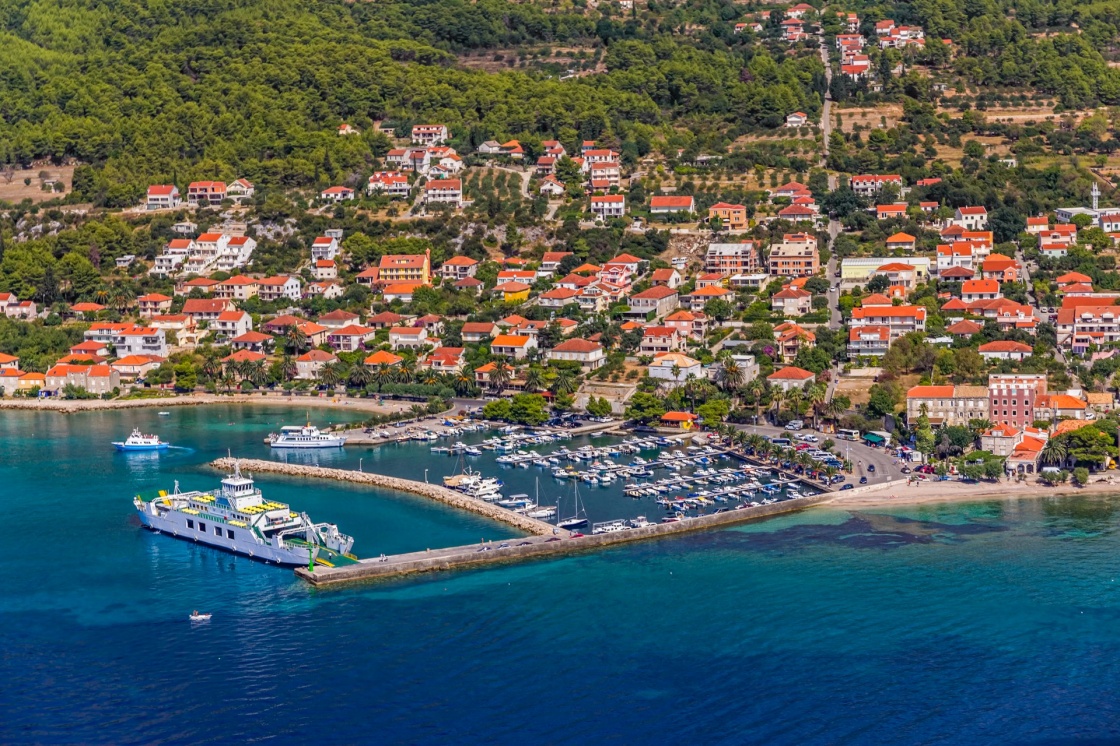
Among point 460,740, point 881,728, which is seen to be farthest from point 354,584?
point 881,728

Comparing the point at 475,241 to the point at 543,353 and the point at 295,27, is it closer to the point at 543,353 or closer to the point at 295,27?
the point at 543,353

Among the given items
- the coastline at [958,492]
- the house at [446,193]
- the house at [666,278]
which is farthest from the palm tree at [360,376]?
the coastline at [958,492]

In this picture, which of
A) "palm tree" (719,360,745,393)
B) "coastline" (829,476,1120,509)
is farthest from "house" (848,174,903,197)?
"coastline" (829,476,1120,509)

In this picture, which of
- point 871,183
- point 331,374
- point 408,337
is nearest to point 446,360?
point 408,337

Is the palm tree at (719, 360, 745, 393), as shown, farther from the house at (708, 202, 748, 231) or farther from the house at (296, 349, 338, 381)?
the house at (708, 202, 748, 231)

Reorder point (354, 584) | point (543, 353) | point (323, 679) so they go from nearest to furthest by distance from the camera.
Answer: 1. point (323, 679)
2. point (354, 584)
3. point (543, 353)

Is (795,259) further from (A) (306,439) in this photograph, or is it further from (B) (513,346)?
(A) (306,439)

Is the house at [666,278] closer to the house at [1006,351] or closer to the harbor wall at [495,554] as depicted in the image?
the house at [1006,351]
